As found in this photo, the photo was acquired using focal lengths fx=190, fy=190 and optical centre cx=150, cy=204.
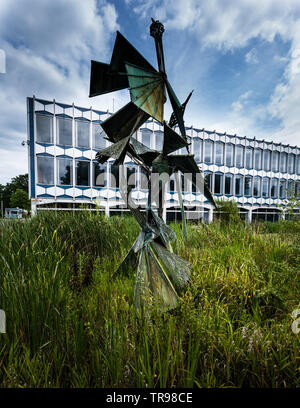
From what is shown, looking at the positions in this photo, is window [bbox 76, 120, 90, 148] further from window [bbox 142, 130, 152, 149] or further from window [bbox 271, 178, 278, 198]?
window [bbox 271, 178, 278, 198]

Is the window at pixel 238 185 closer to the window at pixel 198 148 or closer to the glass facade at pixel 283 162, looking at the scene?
the window at pixel 198 148

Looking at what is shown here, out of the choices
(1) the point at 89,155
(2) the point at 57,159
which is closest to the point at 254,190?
(1) the point at 89,155

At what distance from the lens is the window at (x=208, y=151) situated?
2138 cm

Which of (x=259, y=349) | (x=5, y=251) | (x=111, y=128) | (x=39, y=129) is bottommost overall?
(x=259, y=349)

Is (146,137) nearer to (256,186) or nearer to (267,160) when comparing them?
(256,186)

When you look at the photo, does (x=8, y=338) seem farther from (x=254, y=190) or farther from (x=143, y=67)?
(x=254, y=190)

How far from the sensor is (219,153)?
2219cm

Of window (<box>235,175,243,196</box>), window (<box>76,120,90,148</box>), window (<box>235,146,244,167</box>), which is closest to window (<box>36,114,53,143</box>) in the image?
window (<box>76,120,90,148</box>)

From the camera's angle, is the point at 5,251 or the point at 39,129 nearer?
the point at 5,251

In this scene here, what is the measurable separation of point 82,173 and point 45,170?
291cm

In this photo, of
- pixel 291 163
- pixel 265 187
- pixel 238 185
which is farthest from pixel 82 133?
pixel 291 163

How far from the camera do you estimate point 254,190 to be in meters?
23.9

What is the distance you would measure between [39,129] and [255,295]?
1820 centimetres

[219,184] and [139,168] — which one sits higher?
[139,168]
